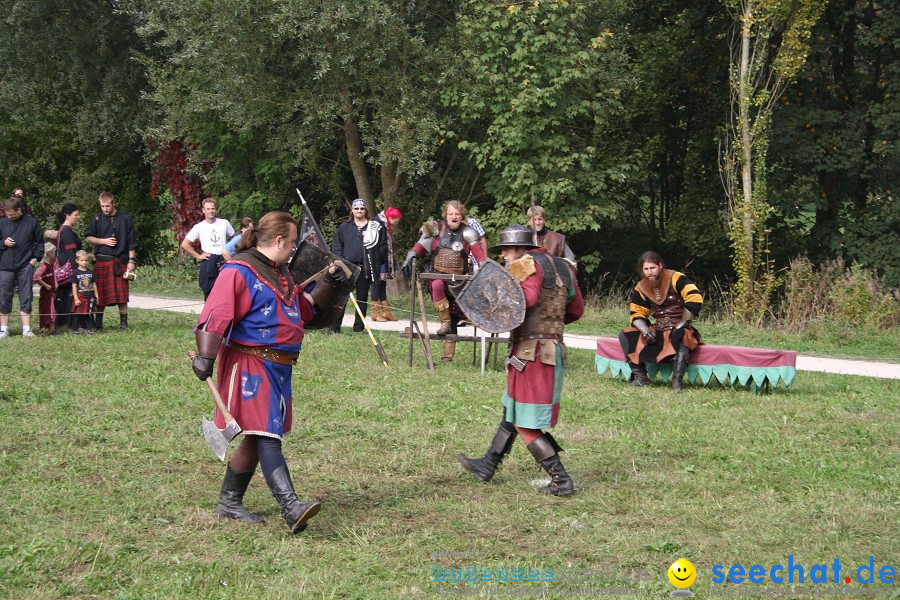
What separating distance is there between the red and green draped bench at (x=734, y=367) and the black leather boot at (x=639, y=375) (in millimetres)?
73

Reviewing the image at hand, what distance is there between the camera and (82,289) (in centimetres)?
1332

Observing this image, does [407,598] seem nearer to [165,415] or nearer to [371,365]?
[165,415]

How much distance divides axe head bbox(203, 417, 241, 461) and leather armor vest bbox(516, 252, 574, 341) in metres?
2.09

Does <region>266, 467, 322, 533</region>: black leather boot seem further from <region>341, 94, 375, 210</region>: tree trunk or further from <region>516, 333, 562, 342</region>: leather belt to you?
<region>341, 94, 375, 210</region>: tree trunk

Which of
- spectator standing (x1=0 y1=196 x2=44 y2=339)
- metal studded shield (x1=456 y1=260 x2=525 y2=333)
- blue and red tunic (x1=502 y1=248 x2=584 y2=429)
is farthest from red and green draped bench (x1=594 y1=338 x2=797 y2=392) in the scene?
spectator standing (x1=0 y1=196 x2=44 y2=339)

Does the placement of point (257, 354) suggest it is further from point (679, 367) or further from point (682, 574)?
point (679, 367)

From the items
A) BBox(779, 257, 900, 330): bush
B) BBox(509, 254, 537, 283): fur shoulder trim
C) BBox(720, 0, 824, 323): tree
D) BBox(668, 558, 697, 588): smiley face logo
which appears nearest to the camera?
BBox(668, 558, 697, 588): smiley face logo

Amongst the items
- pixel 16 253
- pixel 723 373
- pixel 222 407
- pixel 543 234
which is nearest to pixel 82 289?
pixel 16 253

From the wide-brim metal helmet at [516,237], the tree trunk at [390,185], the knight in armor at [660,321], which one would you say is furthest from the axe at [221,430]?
the tree trunk at [390,185]

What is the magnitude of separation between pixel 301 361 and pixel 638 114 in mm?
13176

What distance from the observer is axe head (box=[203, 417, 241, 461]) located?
18.6ft

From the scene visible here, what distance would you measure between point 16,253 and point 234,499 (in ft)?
26.2

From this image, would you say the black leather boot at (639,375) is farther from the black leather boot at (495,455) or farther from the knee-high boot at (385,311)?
the knee-high boot at (385,311)

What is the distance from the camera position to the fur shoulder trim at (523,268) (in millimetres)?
6824
